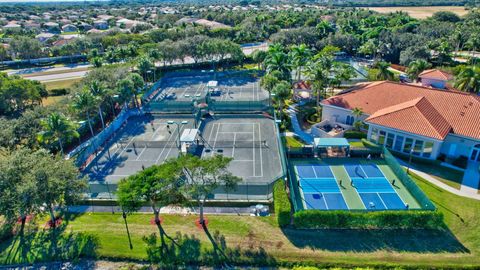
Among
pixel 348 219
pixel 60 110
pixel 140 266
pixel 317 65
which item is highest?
pixel 317 65

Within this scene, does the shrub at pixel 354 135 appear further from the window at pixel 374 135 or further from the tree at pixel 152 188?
the tree at pixel 152 188

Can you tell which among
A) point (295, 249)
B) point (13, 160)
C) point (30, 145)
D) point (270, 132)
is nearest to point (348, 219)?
point (295, 249)

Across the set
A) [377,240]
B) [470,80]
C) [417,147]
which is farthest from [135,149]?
[470,80]

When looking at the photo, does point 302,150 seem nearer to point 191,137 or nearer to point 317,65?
point 191,137

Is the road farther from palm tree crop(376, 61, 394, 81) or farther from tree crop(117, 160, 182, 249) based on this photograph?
tree crop(117, 160, 182, 249)

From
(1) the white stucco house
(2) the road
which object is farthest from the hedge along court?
(2) the road
